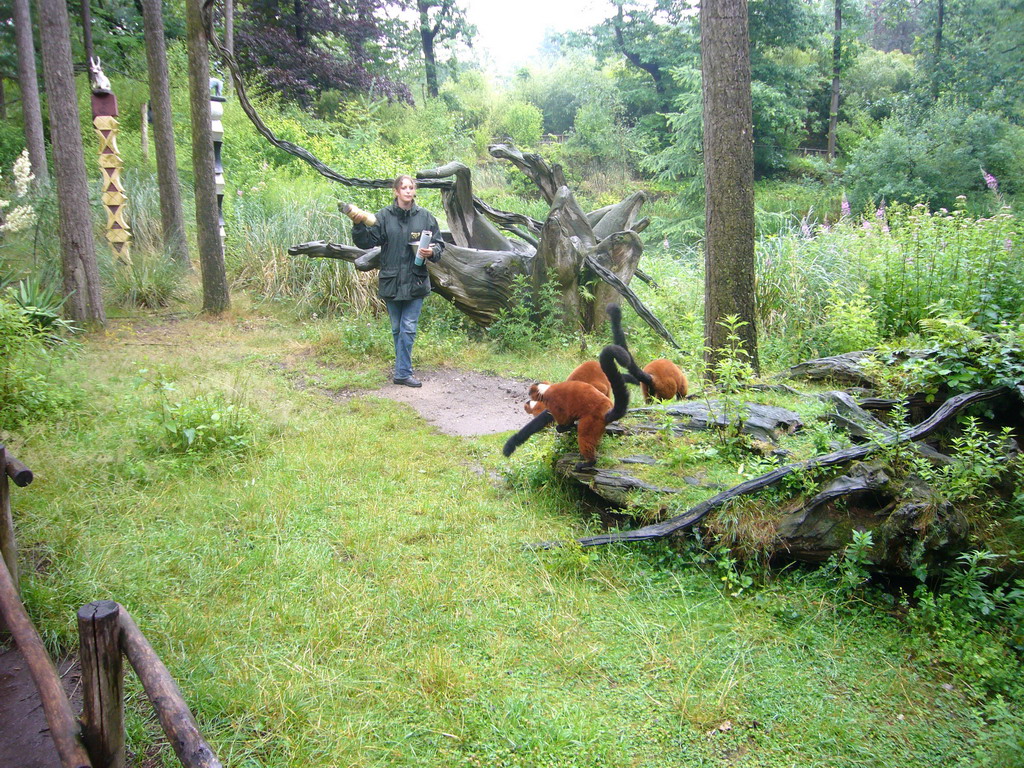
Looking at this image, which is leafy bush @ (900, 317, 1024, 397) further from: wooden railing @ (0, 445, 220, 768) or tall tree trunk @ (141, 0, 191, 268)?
tall tree trunk @ (141, 0, 191, 268)

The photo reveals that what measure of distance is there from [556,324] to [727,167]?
479 centimetres

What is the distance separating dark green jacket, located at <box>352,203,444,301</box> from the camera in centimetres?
831

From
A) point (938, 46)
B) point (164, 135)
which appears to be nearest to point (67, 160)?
point (164, 135)

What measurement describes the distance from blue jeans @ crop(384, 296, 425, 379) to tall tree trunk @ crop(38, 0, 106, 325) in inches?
178

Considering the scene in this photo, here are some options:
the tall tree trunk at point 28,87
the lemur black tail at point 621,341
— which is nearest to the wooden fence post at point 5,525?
the lemur black tail at point 621,341

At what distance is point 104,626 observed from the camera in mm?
2100

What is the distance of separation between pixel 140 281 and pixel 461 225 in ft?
18.2

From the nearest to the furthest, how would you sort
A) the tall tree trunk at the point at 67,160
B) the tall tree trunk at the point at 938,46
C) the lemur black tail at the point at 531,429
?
1. the lemur black tail at the point at 531,429
2. the tall tree trunk at the point at 67,160
3. the tall tree trunk at the point at 938,46

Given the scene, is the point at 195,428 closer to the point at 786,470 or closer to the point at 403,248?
the point at 403,248

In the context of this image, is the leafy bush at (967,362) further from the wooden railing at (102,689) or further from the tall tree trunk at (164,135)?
the tall tree trunk at (164,135)

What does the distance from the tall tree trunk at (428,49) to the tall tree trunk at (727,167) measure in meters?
29.6

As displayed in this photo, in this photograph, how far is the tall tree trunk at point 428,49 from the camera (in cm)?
3291

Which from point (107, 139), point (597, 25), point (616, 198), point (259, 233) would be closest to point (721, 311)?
point (259, 233)

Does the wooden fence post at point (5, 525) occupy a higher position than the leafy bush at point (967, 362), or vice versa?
the leafy bush at point (967, 362)
